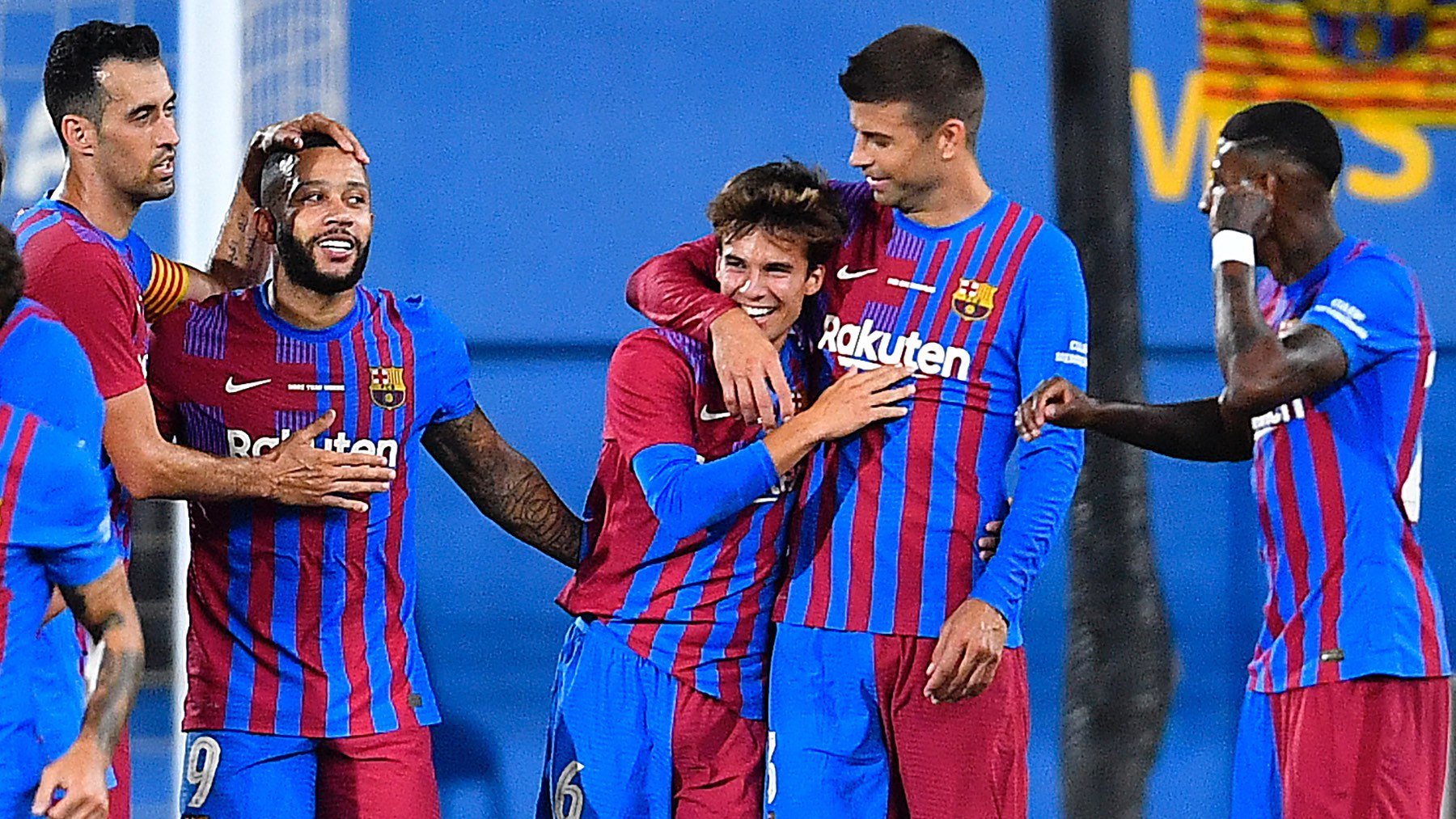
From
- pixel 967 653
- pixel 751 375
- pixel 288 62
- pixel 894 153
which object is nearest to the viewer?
pixel 967 653

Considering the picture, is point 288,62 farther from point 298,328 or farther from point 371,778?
point 371,778

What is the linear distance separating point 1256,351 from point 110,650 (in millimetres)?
1740

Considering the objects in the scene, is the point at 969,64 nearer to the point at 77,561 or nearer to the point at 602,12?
the point at 77,561

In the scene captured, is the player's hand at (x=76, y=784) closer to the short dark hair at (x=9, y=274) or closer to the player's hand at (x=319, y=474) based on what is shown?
the short dark hair at (x=9, y=274)

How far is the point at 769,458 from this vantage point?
282cm

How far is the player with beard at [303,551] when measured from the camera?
3.01 meters

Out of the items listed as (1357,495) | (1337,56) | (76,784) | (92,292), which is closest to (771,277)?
(1357,495)

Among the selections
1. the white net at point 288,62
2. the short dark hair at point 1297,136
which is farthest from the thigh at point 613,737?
the white net at point 288,62

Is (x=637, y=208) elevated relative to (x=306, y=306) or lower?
elevated

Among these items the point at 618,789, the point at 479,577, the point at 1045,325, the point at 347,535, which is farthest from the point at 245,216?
the point at 479,577

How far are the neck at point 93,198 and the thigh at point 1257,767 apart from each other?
2.15 meters

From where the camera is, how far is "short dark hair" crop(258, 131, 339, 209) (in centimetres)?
313

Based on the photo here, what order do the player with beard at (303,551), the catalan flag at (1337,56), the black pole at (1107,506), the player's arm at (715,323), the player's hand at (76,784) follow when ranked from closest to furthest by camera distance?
the player's hand at (76,784) → the player's arm at (715,323) → the player with beard at (303,551) → the black pole at (1107,506) → the catalan flag at (1337,56)

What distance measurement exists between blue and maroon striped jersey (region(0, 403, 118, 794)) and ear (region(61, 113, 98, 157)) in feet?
3.15
